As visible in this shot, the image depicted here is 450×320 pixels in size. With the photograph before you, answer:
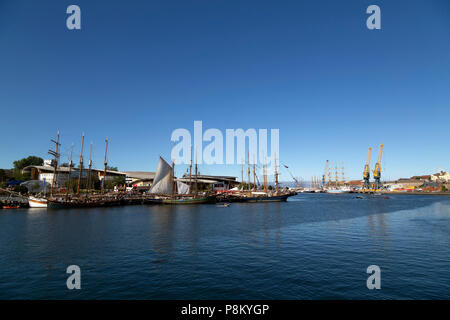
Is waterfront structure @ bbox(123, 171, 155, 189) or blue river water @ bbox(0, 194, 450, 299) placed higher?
waterfront structure @ bbox(123, 171, 155, 189)

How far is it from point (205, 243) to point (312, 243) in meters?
12.5

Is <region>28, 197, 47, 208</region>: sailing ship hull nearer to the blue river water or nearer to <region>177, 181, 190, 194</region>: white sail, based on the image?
the blue river water

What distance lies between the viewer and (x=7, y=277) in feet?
56.7

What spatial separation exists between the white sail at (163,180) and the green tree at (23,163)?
94961 millimetres

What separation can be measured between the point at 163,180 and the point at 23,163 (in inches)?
4598

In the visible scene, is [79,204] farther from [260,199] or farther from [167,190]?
[260,199]

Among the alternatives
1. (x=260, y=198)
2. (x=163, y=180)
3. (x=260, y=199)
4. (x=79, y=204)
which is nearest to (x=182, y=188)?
(x=163, y=180)

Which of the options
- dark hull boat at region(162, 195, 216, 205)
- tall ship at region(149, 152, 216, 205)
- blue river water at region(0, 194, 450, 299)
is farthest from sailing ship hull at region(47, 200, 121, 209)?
blue river water at region(0, 194, 450, 299)

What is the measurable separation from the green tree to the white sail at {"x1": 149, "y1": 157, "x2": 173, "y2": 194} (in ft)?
312

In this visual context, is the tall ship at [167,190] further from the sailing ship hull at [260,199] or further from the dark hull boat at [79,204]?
the dark hull boat at [79,204]

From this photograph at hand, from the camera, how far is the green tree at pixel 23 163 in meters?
133

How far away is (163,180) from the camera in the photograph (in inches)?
3671

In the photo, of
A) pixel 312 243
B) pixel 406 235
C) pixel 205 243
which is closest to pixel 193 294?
pixel 205 243

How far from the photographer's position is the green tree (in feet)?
437
